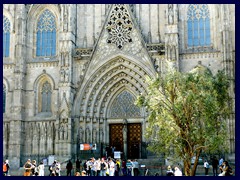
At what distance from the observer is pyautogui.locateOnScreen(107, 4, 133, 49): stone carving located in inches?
1284

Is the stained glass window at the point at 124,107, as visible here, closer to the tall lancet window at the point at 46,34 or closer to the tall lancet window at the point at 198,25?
the tall lancet window at the point at 198,25

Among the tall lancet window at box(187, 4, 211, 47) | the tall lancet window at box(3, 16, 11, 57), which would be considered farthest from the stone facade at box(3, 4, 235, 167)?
the tall lancet window at box(3, 16, 11, 57)

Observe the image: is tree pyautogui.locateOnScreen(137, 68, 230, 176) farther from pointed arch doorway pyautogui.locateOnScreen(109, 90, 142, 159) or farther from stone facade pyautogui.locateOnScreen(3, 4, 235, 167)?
pointed arch doorway pyautogui.locateOnScreen(109, 90, 142, 159)

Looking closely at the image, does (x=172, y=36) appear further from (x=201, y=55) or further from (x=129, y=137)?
(x=129, y=137)

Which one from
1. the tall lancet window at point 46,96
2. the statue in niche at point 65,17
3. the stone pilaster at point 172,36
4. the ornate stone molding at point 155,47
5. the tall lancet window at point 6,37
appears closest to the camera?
the stone pilaster at point 172,36

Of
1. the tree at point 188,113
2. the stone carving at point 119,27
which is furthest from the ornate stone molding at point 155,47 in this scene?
the tree at point 188,113

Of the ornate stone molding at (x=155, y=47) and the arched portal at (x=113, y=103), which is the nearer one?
the ornate stone molding at (x=155, y=47)

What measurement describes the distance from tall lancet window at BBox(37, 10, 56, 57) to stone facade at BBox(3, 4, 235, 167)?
0.68 metres

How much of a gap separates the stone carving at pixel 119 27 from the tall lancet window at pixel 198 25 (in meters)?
5.02

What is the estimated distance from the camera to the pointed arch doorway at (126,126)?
32438 mm

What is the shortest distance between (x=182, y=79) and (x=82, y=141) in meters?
13.5

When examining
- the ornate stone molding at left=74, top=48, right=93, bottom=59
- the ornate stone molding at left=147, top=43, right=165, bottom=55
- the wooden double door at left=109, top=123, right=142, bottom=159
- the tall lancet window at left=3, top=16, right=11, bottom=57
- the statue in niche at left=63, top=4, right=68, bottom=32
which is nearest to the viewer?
the ornate stone molding at left=147, top=43, right=165, bottom=55

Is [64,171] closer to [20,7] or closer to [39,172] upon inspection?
[39,172]

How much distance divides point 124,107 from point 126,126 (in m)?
1.72
